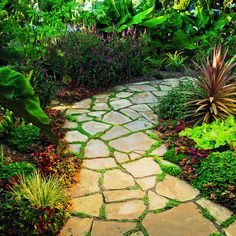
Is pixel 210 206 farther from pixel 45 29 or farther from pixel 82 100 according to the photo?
pixel 45 29

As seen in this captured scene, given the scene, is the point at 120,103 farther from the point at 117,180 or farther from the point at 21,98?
the point at 21,98

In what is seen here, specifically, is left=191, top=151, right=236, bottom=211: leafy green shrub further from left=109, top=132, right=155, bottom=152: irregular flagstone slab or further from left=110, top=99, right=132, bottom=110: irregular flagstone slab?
left=110, top=99, right=132, bottom=110: irregular flagstone slab

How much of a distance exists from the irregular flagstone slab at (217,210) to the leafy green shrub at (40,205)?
144cm

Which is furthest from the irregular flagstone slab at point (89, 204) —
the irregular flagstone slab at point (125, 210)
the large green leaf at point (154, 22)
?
the large green leaf at point (154, 22)

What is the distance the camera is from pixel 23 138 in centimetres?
466

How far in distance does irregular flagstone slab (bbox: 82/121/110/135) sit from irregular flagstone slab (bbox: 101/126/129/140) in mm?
120

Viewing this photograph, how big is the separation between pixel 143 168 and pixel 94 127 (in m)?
1.34

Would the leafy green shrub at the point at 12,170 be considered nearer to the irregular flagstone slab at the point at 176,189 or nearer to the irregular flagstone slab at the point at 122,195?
the irregular flagstone slab at the point at 122,195

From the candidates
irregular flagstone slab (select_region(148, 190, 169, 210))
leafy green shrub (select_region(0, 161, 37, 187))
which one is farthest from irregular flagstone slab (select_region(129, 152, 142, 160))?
leafy green shrub (select_region(0, 161, 37, 187))

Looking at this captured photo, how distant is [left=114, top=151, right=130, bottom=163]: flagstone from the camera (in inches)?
182

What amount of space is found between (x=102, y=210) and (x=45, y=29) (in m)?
4.32

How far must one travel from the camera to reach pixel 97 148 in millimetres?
4895

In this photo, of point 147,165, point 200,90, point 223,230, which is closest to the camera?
point 223,230

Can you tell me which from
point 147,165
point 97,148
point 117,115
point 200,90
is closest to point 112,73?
point 117,115
